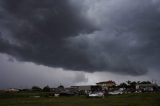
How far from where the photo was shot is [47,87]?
193375mm

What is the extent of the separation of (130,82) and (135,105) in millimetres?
149787

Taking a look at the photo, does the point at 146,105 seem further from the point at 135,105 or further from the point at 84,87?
the point at 84,87

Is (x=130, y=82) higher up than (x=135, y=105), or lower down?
higher up

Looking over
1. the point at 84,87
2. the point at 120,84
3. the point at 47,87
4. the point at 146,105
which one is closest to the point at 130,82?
the point at 120,84

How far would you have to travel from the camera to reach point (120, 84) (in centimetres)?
18850

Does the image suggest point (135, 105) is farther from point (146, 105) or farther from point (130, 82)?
point (130, 82)

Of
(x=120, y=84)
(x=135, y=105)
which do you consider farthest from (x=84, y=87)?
(x=135, y=105)

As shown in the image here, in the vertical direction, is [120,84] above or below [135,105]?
above

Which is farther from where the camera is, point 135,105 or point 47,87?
point 47,87

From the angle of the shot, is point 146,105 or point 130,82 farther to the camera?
point 130,82

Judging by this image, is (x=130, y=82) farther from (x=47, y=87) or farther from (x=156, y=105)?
(x=156, y=105)

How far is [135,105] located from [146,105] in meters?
1.88

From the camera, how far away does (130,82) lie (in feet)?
646

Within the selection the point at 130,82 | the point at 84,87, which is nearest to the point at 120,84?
the point at 130,82
